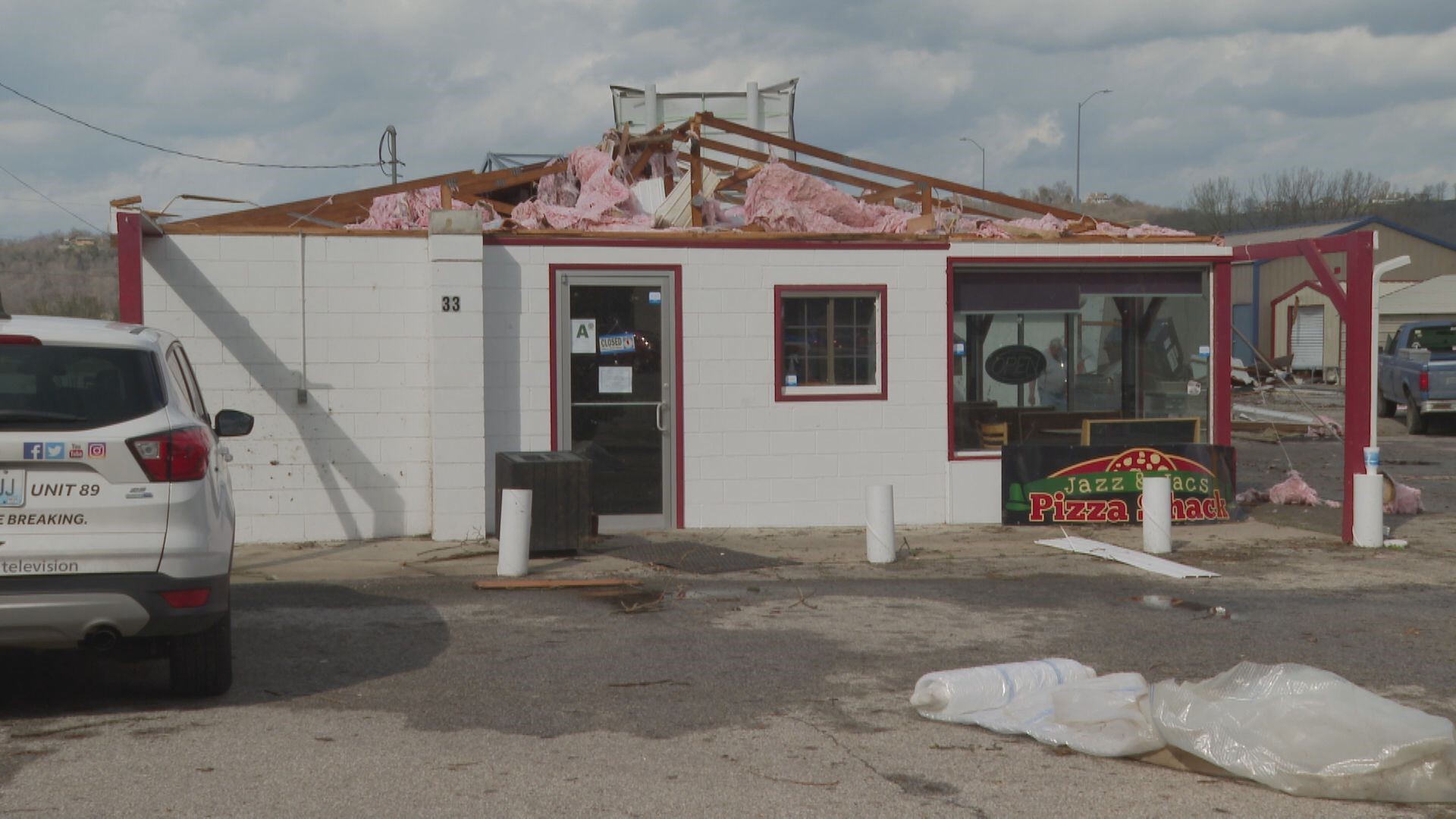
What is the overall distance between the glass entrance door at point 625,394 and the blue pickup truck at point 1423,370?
17592 millimetres

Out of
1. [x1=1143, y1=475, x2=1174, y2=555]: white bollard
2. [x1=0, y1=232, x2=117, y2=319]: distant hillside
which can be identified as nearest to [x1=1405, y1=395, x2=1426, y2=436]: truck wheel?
[x1=1143, y1=475, x2=1174, y2=555]: white bollard

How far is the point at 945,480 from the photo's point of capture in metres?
13.6

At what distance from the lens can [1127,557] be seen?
1152 centimetres

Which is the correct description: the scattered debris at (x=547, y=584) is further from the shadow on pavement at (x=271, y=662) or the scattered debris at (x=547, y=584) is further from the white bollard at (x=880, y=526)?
the white bollard at (x=880, y=526)

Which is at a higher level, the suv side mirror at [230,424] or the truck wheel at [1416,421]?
the suv side mirror at [230,424]

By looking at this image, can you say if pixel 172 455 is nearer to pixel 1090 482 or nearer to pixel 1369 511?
pixel 1090 482

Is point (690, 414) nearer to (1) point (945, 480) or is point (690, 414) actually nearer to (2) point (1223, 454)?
(1) point (945, 480)

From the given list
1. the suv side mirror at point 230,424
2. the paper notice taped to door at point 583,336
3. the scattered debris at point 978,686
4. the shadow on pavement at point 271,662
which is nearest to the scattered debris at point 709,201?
the paper notice taped to door at point 583,336

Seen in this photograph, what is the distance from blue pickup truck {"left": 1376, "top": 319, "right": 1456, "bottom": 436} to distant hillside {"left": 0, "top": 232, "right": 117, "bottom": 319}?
38649 mm

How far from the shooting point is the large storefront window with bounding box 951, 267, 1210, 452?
13820mm

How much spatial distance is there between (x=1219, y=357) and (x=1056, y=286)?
1850 millimetres

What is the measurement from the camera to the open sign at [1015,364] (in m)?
→ 14.0

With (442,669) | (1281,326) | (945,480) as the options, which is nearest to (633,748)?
(442,669)

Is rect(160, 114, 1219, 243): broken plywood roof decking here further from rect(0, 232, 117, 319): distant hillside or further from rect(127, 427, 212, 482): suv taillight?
rect(0, 232, 117, 319): distant hillside
